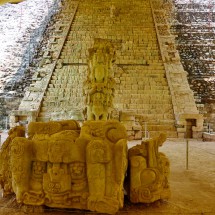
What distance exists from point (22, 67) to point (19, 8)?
26.1 ft

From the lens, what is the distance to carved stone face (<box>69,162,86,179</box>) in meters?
3.50

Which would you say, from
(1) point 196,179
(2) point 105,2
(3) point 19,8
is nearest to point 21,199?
(1) point 196,179

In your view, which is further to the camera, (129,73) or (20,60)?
(20,60)

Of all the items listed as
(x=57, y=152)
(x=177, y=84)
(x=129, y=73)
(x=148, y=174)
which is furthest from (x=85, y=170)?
(x=129, y=73)

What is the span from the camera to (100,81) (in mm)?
6848

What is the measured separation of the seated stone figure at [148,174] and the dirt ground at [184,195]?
0.13 metres

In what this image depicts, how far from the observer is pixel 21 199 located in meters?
3.54

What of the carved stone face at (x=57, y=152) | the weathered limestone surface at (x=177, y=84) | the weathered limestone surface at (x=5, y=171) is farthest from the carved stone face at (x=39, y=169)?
the weathered limestone surface at (x=177, y=84)

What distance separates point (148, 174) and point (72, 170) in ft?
2.75

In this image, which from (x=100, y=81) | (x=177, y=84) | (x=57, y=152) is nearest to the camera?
(x=57, y=152)

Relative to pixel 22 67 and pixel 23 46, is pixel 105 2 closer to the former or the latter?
pixel 23 46

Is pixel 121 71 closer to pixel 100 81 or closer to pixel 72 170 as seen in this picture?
pixel 100 81

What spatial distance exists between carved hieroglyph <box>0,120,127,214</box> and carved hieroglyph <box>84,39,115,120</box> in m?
3.20

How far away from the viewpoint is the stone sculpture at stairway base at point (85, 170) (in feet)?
11.2
